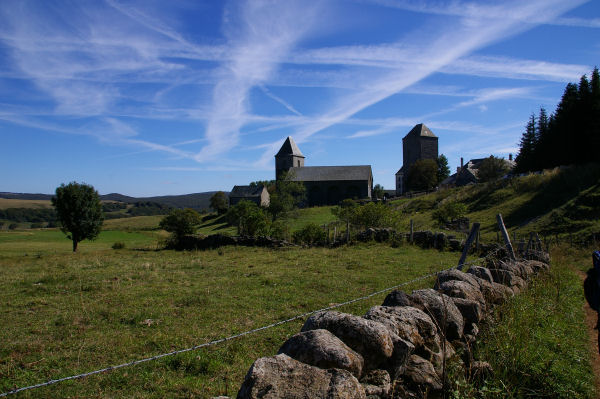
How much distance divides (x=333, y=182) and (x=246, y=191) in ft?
66.8

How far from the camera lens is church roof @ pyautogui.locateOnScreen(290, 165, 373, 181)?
8594cm

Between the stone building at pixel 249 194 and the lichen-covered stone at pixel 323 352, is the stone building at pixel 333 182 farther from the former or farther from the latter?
the lichen-covered stone at pixel 323 352

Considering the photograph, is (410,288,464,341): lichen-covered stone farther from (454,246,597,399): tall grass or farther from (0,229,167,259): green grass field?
(0,229,167,259): green grass field

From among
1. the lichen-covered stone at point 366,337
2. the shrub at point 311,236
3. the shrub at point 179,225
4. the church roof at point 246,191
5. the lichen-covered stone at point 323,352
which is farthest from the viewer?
the church roof at point 246,191

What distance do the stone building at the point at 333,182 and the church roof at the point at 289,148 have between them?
932 cm

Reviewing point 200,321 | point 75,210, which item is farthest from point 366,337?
point 75,210

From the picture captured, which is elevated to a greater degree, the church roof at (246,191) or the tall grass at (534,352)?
the church roof at (246,191)

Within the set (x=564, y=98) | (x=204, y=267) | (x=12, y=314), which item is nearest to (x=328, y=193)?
(x=564, y=98)

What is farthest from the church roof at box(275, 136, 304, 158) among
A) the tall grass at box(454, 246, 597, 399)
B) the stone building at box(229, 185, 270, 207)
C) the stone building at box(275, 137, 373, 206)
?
the tall grass at box(454, 246, 597, 399)

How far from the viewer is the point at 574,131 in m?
40.8

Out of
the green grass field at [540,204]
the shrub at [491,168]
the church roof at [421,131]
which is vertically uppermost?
the church roof at [421,131]

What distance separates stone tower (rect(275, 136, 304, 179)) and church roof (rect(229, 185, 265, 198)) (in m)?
14.3

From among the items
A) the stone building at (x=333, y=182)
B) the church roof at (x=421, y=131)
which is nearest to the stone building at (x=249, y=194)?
the stone building at (x=333, y=182)

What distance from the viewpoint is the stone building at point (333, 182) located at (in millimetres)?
85000
